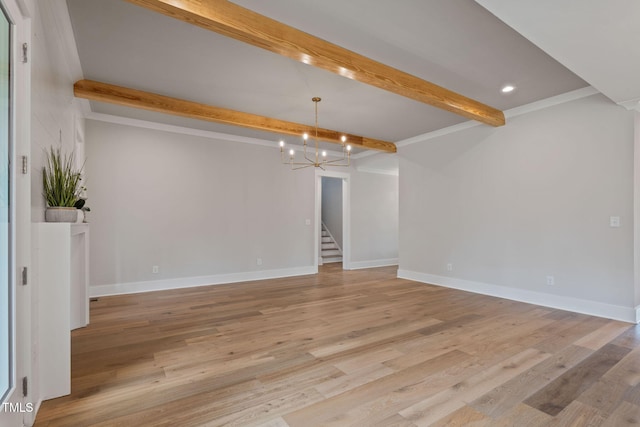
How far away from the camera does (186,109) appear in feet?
13.6

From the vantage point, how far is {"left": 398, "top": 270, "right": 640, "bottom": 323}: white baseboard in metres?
3.52

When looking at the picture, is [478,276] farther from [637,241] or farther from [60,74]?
[60,74]

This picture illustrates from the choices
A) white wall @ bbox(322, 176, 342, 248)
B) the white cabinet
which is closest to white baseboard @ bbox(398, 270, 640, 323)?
white wall @ bbox(322, 176, 342, 248)

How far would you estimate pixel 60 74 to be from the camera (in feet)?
8.92

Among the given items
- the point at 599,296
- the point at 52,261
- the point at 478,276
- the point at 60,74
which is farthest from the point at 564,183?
the point at 60,74

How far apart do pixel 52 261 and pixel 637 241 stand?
5589 mm

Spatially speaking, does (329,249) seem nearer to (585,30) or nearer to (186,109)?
(186,109)

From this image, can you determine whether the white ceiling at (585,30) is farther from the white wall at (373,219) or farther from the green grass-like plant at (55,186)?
the white wall at (373,219)

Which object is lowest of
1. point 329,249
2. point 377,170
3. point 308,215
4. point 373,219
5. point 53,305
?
point 329,249

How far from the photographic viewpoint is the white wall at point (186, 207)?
472 cm

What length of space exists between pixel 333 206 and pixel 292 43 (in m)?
6.97
